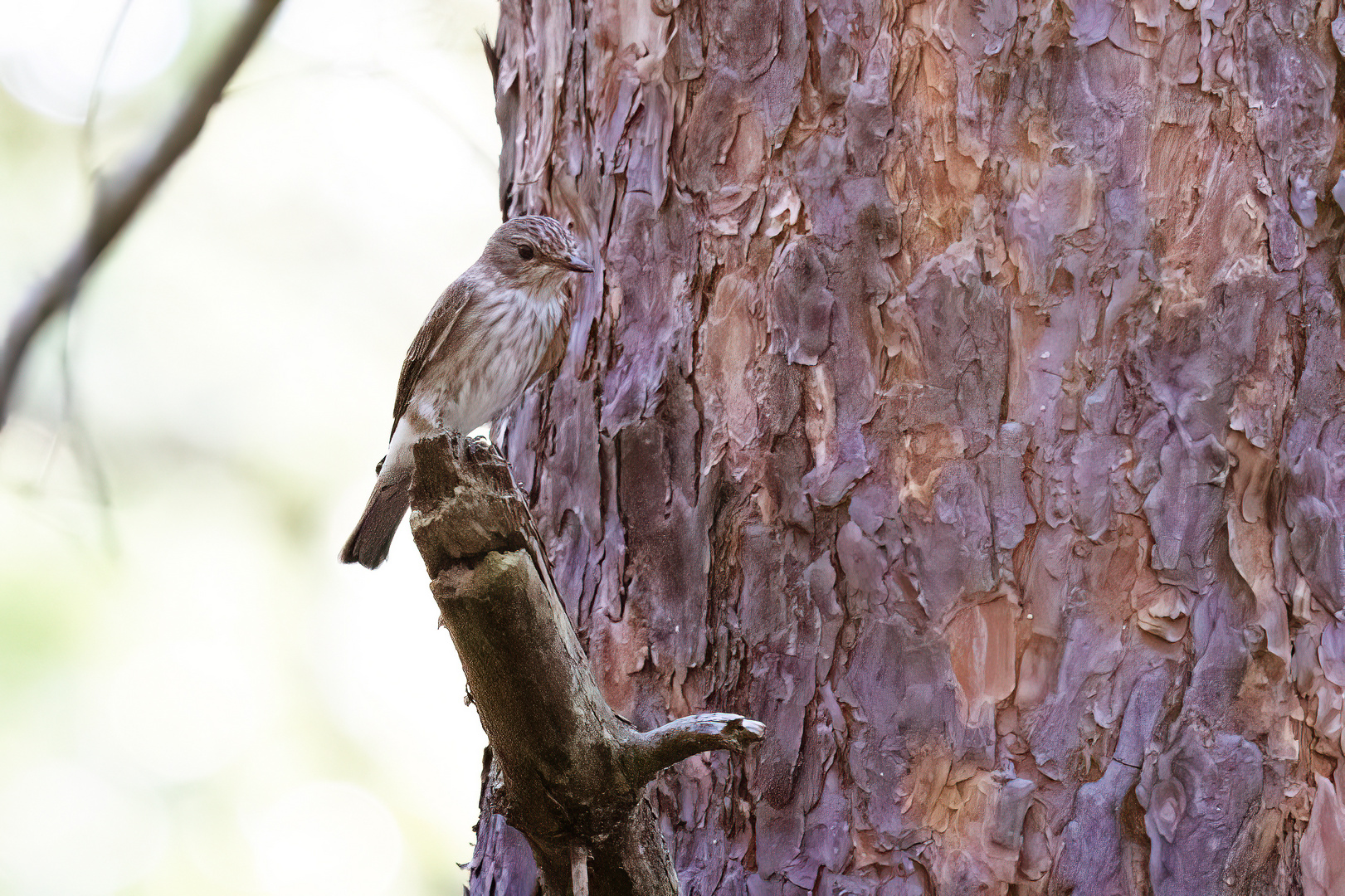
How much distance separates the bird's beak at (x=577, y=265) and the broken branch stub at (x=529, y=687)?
75cm

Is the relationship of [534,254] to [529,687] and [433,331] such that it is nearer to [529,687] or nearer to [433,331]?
[433,331]

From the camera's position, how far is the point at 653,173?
69.9 inches

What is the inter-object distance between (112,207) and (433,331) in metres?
0.95

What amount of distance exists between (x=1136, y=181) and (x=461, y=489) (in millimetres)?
1090

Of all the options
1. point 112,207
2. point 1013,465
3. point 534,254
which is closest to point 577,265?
point 534,254

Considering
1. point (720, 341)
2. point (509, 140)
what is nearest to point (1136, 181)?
point (720, 341)

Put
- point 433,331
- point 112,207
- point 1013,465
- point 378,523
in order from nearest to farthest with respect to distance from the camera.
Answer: point 1013,465 < point 378,523 < point 433,331 < point 112,207

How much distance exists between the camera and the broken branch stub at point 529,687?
1.16 metres

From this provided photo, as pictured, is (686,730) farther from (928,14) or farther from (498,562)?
(928,14)

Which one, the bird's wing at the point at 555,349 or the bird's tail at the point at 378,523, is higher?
the bird's wing at the point at 555,349

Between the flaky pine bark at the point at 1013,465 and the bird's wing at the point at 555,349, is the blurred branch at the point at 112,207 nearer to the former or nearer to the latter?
the bird's wing at the point at 555,349

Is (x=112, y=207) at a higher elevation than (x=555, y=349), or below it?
higher

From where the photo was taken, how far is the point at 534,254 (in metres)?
2.09

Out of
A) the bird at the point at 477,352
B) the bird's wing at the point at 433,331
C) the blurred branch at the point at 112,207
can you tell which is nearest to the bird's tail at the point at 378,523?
the bird at the point at 477,352
